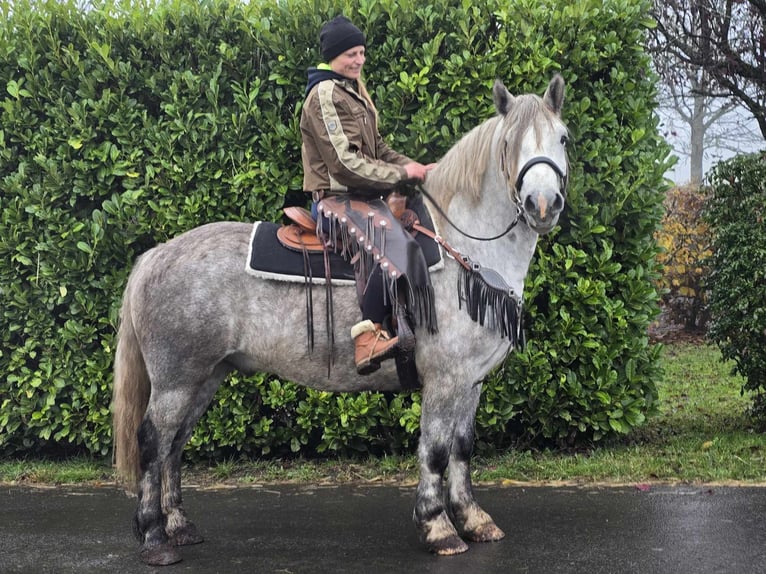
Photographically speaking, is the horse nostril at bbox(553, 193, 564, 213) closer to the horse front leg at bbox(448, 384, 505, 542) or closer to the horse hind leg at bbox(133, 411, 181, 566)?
the horse front leg at bbox(448, 384, 505, 542)

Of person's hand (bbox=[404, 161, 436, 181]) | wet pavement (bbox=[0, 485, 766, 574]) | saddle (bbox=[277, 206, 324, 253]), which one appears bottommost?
wet pavement (bbox=[0, 485, 766, 574])

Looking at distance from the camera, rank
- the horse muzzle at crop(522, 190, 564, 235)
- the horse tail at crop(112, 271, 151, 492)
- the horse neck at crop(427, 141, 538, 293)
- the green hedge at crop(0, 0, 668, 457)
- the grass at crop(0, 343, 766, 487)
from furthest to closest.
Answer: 1. the green hedge at crop(0, 0, 668, 457)
2. the grass at crop(0, 343, 766, 487)
3. the horse tail at crop(112, 271, 151, 492)
4. the horse neck at crop(427, 141, 538, 293)
5. the horse muzzle at crop(522, 190, 564, 235)

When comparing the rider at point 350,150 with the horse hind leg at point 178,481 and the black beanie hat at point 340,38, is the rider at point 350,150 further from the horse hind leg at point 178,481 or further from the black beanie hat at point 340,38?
the horse hind leg at point 178,481

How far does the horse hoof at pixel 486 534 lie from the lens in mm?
5004

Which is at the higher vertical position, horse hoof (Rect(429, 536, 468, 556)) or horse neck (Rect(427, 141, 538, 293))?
horse neck (Rect(427, 141, 538, 293))

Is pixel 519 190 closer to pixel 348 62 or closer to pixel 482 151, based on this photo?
pixel 482 151

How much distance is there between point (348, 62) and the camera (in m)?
4.96

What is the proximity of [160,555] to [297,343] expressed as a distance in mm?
1371

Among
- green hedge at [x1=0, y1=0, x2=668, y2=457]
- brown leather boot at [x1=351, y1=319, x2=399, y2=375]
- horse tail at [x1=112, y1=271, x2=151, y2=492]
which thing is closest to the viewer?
brown leather boot at [x1=351, y1=319, x2=399, y2=375]

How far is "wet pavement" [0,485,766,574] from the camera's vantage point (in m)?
4.58

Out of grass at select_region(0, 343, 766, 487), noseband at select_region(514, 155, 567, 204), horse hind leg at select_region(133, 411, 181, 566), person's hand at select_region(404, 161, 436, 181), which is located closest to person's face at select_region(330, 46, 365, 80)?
person's hand at select_region(404, 161, 436, 181)

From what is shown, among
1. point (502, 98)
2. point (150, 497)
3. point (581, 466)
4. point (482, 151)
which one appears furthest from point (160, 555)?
point (581, 466)

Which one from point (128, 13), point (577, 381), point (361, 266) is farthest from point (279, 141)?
point (577, 381)

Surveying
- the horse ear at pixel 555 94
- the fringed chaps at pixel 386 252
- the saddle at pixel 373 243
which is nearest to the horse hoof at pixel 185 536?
the saddle at pixel 373 243
